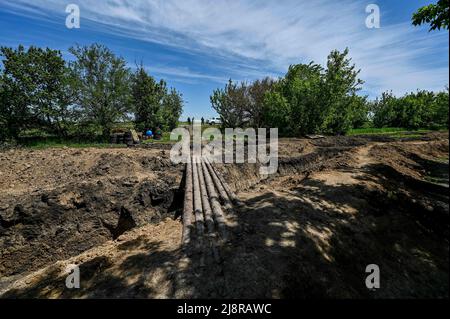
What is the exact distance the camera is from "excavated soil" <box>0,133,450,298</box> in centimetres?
326

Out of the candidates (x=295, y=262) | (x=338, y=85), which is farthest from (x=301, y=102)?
(x=295, y=262)

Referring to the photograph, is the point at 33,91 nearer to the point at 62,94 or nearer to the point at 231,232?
the point at 62,94

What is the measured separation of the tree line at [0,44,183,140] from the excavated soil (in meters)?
11.0

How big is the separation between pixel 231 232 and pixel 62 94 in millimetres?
21777

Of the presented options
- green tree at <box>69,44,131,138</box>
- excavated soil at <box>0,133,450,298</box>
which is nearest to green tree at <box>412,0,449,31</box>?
excavated soil at <box>0,133,450,298</box>

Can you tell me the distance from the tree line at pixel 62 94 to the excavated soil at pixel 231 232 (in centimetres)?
1098

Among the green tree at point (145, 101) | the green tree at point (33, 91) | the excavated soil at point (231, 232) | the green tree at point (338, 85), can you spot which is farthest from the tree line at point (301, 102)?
the green tree at point (33, 91)

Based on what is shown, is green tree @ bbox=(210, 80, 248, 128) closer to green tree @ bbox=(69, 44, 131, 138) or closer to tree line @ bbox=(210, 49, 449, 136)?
tree line @ bbox=(210, 49, 449, 136)

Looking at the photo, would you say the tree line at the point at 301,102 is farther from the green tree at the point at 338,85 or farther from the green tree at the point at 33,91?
the green tree at the point at 33,91

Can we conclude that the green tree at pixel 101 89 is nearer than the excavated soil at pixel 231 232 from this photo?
No

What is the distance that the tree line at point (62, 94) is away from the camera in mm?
17641

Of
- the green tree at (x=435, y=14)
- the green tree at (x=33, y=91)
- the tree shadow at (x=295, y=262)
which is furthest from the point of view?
the green tree at (x=33, y=91)
